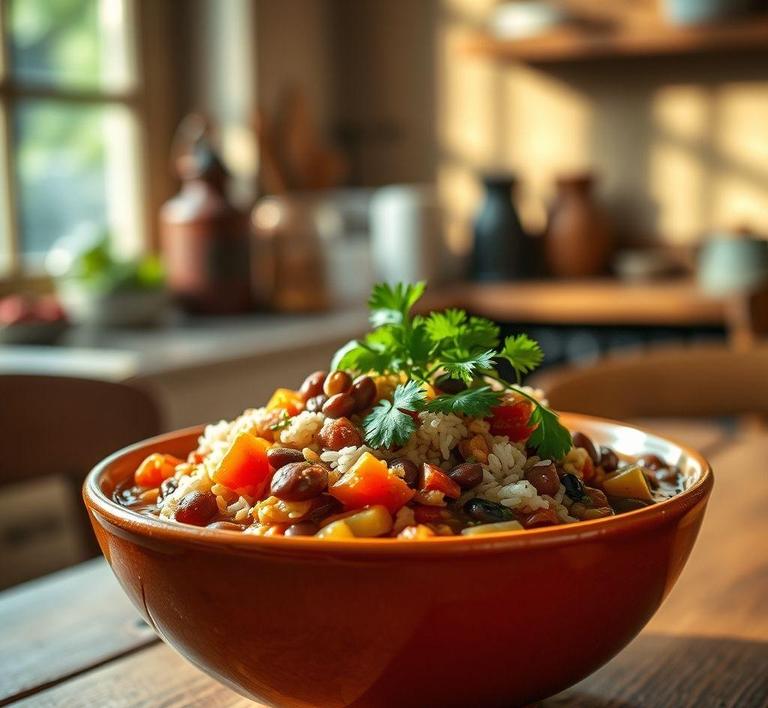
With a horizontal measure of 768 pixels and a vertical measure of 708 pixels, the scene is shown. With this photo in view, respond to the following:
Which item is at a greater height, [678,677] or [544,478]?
[544,478]

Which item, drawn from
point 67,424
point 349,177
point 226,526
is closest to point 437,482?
point 226,526

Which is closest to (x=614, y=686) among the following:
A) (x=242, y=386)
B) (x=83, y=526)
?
(x=83, y=526)

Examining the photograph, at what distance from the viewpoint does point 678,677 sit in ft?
2.48

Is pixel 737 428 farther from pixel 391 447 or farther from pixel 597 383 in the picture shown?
pixel 391 447

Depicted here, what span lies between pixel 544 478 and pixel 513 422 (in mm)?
76

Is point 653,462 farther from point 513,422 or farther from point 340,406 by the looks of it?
point 340,406

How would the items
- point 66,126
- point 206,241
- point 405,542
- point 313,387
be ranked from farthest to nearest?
1. point 66,126
2. point 206,241
3. point 313,387
4. point 405,542

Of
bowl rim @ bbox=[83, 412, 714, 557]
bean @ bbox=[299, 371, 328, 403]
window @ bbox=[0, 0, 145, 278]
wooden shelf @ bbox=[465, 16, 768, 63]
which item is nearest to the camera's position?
bowl rim @ bbox=[83, 412, 714, 557]

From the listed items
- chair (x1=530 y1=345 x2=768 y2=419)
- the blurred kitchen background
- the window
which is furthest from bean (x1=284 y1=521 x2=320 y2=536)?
the window

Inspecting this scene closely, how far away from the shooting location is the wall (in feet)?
12.0

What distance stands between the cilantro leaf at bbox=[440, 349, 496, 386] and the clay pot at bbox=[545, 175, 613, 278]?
9.91ft

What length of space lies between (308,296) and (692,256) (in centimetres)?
137

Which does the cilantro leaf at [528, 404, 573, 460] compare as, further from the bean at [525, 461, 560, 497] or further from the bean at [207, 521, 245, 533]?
the bean at [207, 521, 245, 533]

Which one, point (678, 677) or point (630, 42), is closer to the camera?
point (678, 677)
